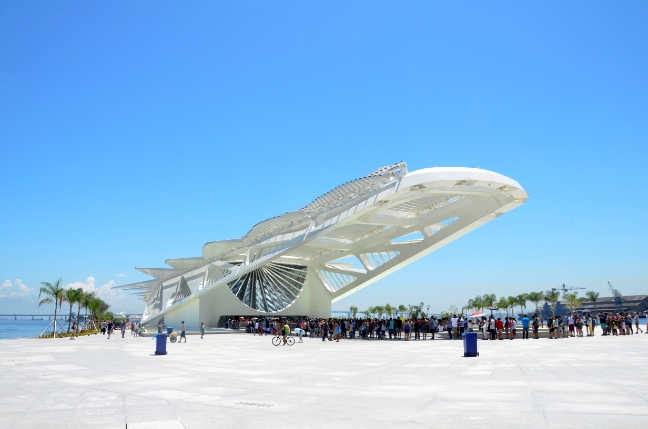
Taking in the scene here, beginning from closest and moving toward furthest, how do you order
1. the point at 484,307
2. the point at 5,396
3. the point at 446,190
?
1. the point at 5,396
2. the point at 446,190
3. the point at 484,307

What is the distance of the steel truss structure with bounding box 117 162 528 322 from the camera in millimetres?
26047

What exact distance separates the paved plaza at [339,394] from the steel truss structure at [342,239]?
13.7 meters

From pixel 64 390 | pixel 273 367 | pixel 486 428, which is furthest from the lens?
pixel 273 367

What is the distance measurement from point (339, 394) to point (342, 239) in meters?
31.5

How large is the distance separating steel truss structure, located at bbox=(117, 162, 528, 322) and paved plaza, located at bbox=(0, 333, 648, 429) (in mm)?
13683

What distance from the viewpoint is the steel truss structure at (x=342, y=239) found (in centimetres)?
2605

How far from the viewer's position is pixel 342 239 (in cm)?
3956

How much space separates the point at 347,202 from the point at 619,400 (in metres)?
22.5

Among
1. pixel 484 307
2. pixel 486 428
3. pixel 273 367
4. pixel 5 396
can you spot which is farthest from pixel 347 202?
pixel 484 307

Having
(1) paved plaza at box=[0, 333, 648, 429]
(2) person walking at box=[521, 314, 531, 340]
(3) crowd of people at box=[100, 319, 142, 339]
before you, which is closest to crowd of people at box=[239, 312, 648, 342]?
(2) person walking at box=[521, 314, 531, 340]

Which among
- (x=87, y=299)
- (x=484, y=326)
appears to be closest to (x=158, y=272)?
(x=87, y=299)

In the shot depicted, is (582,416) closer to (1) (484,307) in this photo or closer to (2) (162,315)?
(2) (162,315)

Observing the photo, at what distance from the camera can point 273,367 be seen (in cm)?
1270

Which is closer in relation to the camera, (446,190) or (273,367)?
(273,367)
